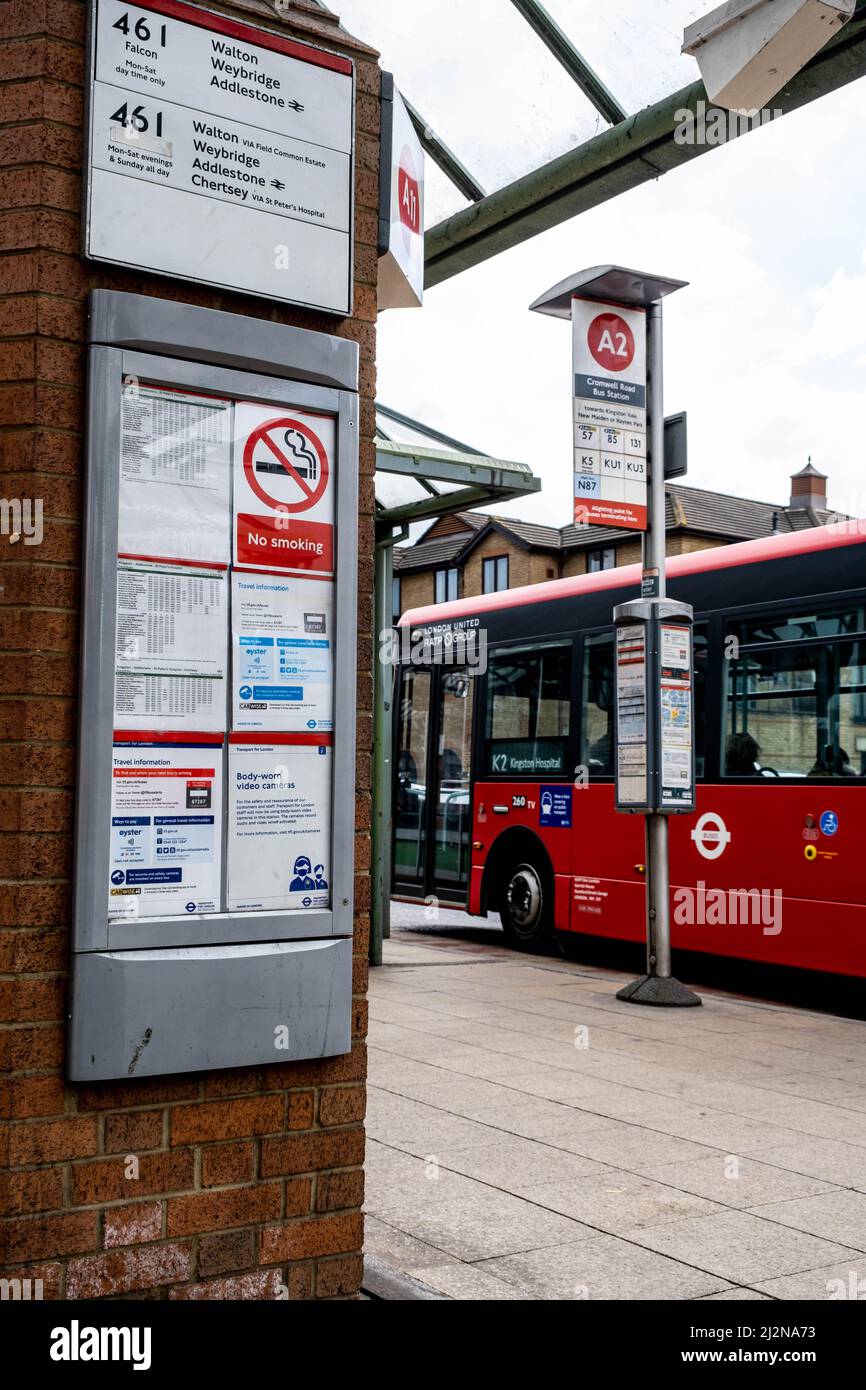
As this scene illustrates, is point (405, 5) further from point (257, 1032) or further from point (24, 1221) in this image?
point (24, 1221)

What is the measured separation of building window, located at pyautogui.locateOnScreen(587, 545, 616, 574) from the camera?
1815 inches

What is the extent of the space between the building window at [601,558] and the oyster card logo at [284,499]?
4278 cm

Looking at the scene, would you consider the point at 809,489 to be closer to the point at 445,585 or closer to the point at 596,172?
the point at 445,585

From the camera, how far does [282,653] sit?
3.23 metres

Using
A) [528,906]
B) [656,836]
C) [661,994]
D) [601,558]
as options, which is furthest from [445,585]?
[661,994]

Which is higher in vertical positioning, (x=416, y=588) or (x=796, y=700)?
(x=416, y=588)

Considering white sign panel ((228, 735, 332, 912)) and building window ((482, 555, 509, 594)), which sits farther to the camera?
building window ((482, 555, 509, 594))

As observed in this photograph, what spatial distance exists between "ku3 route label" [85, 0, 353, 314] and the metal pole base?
671 centimetres

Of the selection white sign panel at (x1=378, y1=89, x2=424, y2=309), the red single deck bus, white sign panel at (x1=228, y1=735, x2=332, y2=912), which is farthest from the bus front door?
white sign panel at (x1=228, y1=735, x2=332, y2=912)

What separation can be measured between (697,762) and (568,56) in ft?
19.8

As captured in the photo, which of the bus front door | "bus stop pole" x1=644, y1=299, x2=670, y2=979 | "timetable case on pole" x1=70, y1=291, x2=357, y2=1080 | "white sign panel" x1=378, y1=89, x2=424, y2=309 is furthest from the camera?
the bus front door

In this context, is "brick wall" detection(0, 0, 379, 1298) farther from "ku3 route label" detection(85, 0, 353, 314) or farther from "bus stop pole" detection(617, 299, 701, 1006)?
"bus stop pole" detection(617, 299, 701, 1006)

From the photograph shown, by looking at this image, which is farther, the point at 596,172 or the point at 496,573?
the point at 496,573
